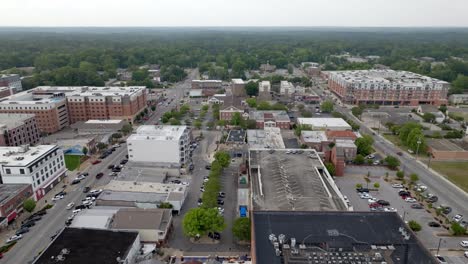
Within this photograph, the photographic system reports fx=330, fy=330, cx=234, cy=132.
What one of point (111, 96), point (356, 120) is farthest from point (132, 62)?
point (356, 120)

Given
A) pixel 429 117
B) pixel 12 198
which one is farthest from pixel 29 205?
pixel 429 117

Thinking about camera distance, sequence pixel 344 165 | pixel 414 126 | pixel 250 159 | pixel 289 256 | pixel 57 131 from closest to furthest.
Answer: pixel 289 256 → pixel 250 159 → pixel 344 165 → pixel 414 126 → pixel 57 131

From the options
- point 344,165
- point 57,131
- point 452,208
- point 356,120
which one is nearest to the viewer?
point 452,208

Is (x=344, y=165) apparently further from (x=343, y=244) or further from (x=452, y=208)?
(x=343, y=244)

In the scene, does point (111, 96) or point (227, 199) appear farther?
point (111, 96)

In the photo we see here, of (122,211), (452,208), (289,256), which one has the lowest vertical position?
(452,208)

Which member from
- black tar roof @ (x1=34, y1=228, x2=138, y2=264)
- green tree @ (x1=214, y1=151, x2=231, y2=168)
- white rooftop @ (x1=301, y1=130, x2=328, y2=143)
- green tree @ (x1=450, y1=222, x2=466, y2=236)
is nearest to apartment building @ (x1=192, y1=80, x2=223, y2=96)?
white rooftop @ (x1=301, y1=130, x2=328, y2=143)

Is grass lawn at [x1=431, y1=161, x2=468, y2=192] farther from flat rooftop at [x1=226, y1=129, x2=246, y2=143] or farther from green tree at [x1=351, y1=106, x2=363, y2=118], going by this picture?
flat rooftop at [x1=226, y1=129, x2=246, y2=143]
